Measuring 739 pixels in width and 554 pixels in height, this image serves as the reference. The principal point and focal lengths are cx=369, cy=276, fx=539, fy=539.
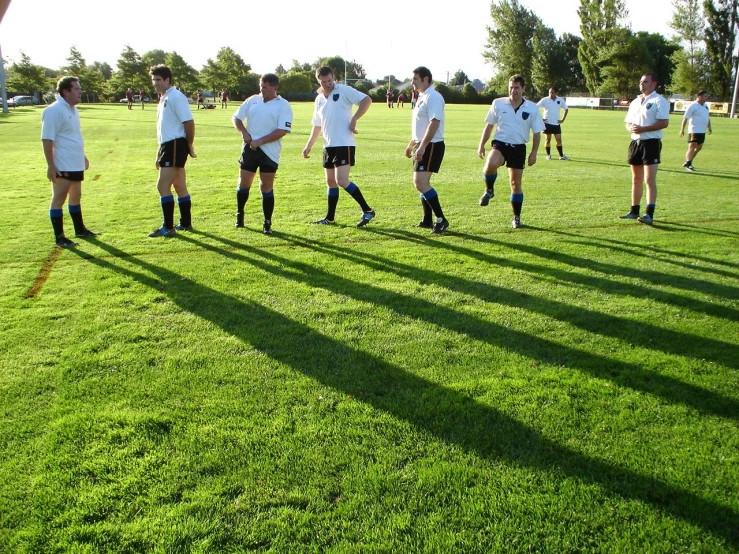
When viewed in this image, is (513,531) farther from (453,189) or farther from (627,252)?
(453,189)

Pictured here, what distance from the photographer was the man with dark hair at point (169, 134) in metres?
6.90

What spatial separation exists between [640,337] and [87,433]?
3.96 metres

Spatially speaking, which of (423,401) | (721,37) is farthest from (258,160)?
(721,37)

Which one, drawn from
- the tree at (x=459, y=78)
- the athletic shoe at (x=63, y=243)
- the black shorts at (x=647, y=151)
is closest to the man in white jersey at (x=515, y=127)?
the black shorts at (x=647, y=151)

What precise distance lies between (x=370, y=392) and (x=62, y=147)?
5506 millimetres

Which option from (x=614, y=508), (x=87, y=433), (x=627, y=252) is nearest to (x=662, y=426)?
(x=614, y=508)

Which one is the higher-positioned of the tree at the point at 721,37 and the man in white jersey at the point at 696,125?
the tree at the point at 721,37

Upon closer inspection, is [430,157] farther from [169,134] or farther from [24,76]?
[24,76]

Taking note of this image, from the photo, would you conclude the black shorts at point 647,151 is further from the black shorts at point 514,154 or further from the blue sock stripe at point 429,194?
the blue sock stripe at point 429,194

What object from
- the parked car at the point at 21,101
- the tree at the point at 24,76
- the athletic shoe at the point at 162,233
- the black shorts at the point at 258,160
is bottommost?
the athletic shoe at the point at 162,233

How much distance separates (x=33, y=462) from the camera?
9.02ft

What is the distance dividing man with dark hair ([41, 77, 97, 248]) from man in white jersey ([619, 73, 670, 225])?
24.8ft

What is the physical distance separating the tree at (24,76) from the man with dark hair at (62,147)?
6842 cm

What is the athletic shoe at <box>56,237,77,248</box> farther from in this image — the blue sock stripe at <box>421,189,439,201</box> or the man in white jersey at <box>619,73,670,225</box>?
the man in white jersey at <box>619,73,670,225</box>
